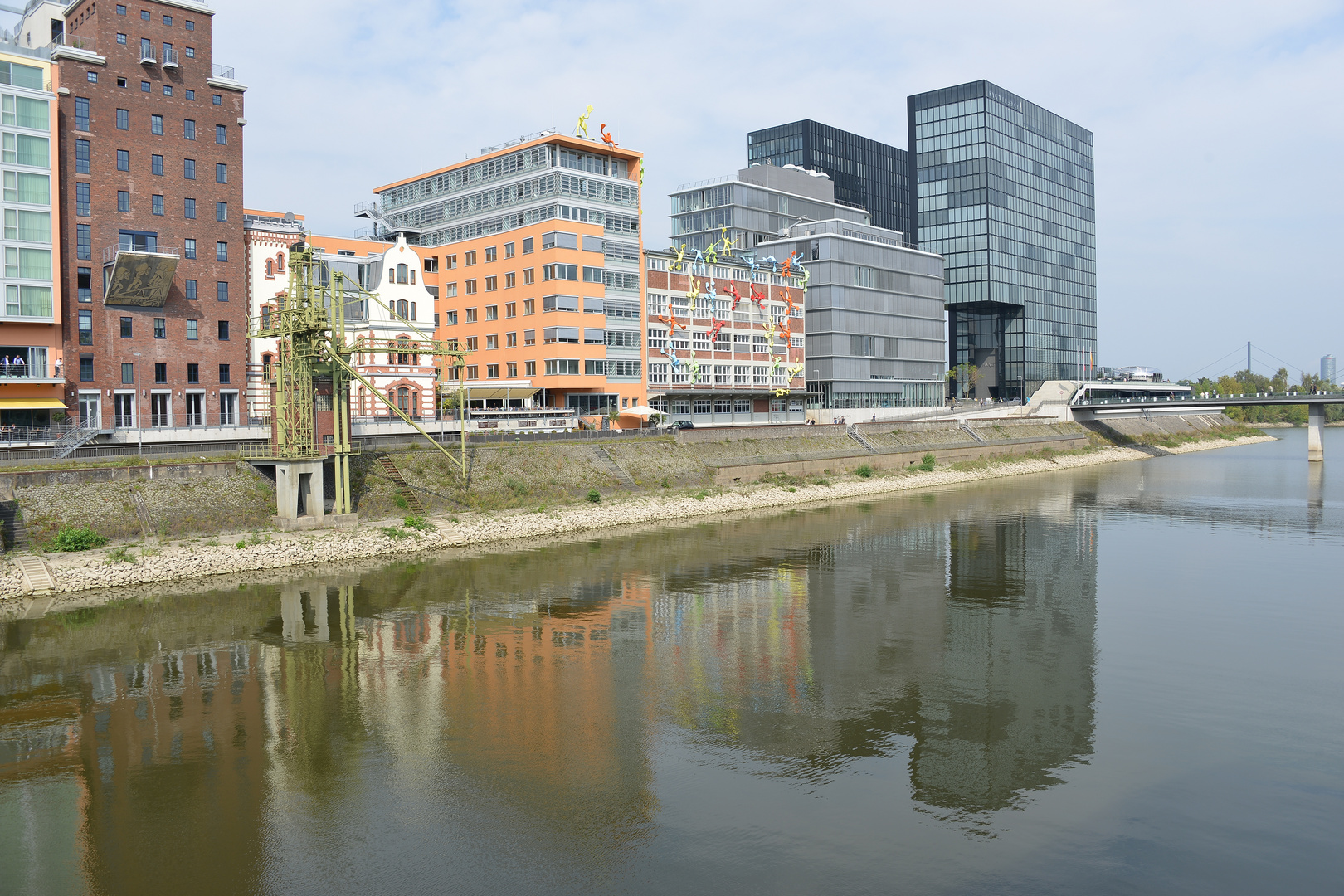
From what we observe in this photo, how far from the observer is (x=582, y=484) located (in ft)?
240

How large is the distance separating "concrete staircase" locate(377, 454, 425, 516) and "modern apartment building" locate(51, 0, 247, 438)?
743 inches

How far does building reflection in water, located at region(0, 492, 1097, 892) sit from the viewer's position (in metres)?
23.1

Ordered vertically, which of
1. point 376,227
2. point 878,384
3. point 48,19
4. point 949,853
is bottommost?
point 949,853

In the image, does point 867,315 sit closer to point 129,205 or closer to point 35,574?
point 129,205

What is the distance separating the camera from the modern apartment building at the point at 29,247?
6341 cm

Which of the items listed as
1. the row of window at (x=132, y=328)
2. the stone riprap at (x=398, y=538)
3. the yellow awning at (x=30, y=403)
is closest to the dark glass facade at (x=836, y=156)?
the stone riprap at (x=398, y=538)

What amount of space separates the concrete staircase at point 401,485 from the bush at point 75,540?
1825 cm

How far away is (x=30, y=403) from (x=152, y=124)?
903 inches

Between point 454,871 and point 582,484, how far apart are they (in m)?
53.2

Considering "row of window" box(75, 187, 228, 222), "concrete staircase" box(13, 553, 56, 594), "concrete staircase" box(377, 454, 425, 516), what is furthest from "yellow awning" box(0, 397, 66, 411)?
"concrete staircase" box(13, 553, 56, 594)

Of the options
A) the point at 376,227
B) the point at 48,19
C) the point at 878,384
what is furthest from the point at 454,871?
the point at 878,384

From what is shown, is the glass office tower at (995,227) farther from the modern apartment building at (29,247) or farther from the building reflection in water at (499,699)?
the modern apartment building at (29,247)

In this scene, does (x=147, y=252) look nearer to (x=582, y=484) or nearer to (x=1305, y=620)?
(x=582, y=484)

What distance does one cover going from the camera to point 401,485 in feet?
208
